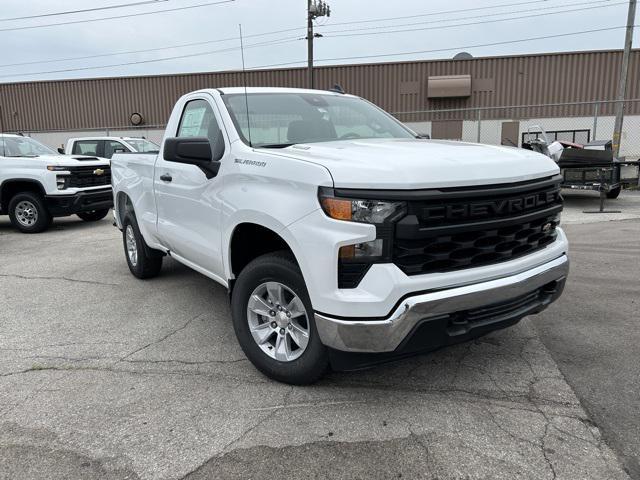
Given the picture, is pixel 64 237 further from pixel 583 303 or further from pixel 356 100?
pixel 583 303

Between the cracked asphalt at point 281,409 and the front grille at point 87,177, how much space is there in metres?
5.87

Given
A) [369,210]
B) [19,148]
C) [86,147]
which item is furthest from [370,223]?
[86,147]

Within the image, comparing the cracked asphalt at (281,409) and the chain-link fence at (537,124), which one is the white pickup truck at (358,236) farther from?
the chain-link fence at (537,124)

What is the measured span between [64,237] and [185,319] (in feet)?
19.7

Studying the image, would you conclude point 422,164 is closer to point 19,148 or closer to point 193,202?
point 193,202

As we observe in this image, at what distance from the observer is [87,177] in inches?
400

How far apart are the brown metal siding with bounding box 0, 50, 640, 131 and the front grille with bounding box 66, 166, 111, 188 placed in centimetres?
1521

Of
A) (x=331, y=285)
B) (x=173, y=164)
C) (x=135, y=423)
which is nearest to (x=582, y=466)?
(x=331, y=285)

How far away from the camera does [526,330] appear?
160 inches

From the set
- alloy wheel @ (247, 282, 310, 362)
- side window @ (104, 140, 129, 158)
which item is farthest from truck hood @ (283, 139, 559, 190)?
side window @ (104, 140, 129, 158)

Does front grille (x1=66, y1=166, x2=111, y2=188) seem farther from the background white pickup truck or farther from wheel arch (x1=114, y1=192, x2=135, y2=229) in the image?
wheel arch (x1=114, y1=192, x2=135, y2=229)

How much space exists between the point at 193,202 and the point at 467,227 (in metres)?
2.23

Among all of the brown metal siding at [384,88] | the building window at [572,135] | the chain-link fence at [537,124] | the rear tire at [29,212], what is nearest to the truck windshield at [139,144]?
the rear tire at [29,212]

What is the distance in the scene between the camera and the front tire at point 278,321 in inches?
115
